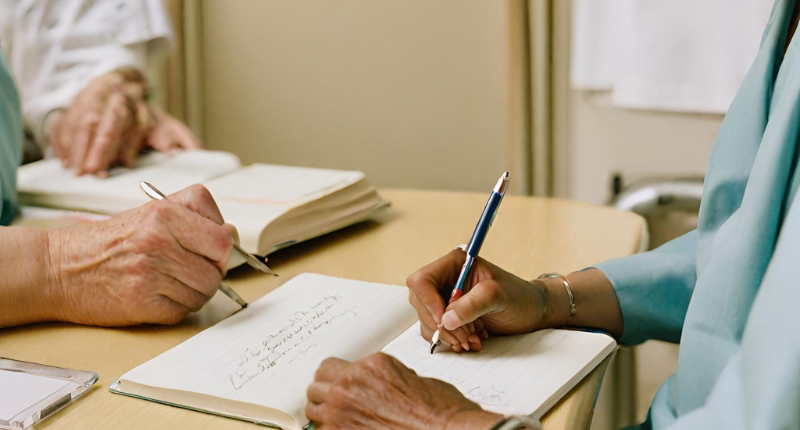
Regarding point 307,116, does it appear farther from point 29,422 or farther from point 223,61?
point 29,422

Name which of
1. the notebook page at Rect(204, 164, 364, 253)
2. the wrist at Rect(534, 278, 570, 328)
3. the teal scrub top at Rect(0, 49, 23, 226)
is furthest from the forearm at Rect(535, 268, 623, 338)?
the teal scrub top at Rect(0, 49, 23, 226)

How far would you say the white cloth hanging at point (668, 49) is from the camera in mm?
1236

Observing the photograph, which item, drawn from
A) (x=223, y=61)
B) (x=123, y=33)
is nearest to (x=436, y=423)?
(x=123, y=33)

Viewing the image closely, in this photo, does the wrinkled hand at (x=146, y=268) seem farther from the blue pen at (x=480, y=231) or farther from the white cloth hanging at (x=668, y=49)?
the white cloth hanging at (x=668, y=49)

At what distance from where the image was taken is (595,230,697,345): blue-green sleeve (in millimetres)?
664

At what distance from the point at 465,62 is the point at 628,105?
1.38 ft

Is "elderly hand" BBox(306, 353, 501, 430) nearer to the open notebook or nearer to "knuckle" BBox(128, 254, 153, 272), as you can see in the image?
the open notebook

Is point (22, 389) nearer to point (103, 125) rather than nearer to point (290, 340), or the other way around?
point (290, 340)

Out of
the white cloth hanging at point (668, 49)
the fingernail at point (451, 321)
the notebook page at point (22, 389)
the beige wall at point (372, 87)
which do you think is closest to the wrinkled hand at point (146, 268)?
the notebook page at point (22, 389)

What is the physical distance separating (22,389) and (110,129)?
2.07ft

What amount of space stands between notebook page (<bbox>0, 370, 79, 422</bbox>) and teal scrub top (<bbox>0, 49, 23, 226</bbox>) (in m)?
0.42

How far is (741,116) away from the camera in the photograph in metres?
0.55

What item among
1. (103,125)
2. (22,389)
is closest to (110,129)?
(103,125)

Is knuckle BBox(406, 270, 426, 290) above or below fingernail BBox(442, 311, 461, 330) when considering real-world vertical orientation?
above
